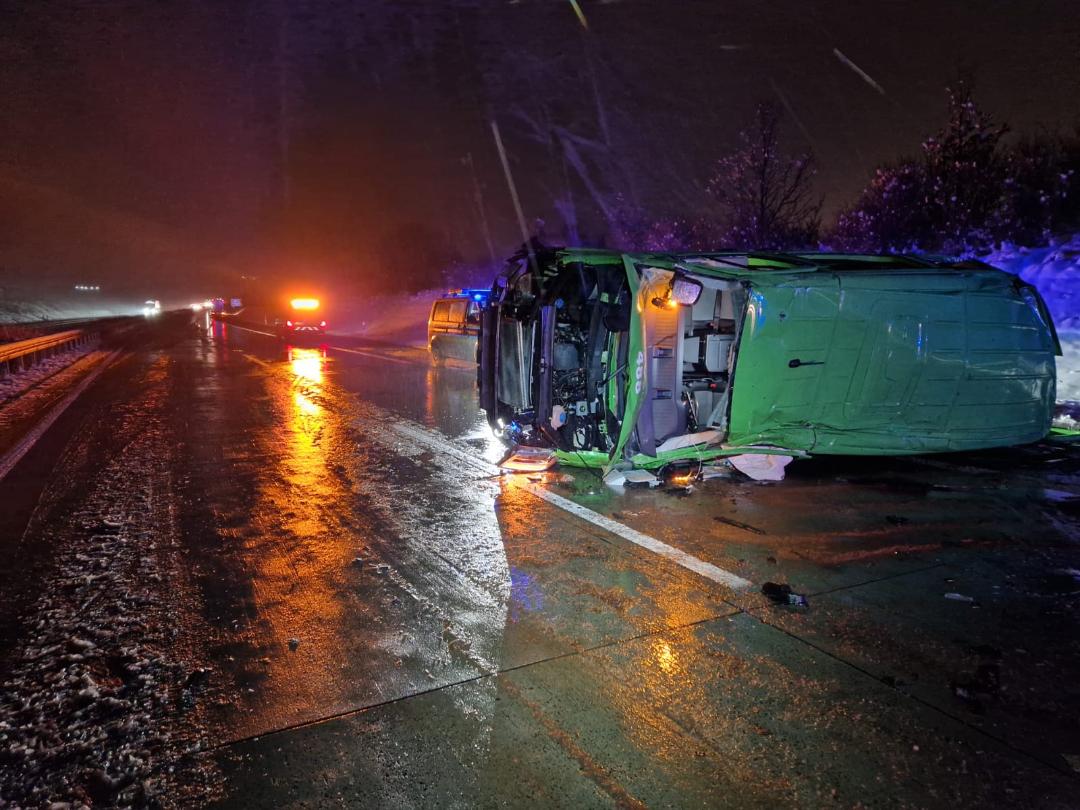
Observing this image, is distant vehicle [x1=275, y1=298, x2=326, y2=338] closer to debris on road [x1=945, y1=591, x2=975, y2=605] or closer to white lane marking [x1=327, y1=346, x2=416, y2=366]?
white lane marking [x1=327, y1=346, x2=416, y2=366]

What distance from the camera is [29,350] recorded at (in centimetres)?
1800

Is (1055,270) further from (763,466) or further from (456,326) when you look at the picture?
(456,326)

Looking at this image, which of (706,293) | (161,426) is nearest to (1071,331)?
(706,293)

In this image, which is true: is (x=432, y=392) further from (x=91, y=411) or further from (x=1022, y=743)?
(x=1022, y=743)

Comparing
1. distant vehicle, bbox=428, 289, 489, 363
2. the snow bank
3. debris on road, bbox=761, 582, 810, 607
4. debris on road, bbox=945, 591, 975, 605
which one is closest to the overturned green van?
debris on road, bbox=761, 582, 810, 607

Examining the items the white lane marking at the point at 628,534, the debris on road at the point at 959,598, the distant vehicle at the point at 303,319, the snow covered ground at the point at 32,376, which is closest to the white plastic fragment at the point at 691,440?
the white lane marking at the point at 628,534

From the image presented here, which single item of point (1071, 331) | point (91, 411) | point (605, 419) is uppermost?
point (1071, 331)

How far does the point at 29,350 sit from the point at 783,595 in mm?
21012

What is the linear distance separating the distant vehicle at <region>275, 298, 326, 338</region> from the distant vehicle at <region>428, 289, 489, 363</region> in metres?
13.0

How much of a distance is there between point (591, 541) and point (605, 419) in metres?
2.01

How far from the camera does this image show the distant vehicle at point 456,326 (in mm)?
16172

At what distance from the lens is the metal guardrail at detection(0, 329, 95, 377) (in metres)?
16.2

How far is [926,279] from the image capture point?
690cm

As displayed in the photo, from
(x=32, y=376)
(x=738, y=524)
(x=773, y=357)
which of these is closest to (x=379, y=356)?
(x=32, y=376)
